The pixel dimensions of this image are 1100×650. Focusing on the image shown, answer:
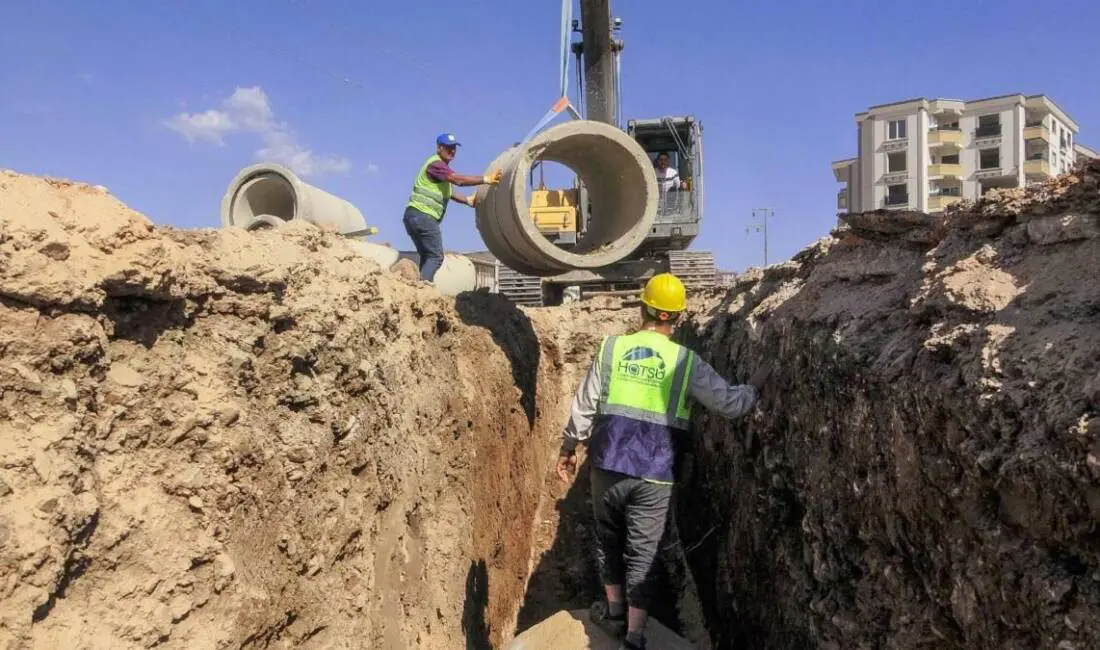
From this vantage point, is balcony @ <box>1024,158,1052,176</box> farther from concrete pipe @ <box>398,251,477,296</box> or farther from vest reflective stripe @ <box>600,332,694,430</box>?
vest reflective stripe @ <box>600,332,694,430</box>

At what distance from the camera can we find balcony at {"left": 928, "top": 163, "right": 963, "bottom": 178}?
4153cm

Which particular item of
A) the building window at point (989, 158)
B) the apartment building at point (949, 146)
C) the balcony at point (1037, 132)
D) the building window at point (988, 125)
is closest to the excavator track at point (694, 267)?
the apartment building at point (949, 146)

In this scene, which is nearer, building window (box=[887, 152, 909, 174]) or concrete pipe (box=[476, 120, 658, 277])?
concrete pipe (box=[476, 120, 658, 277])

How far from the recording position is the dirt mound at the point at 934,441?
2049 mm

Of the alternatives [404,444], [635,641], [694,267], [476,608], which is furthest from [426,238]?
[694,267]

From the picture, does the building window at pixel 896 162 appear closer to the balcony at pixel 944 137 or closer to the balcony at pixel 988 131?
the balcony at pixel 944 137

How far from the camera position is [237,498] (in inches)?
112

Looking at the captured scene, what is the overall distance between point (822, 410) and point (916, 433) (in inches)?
32.5

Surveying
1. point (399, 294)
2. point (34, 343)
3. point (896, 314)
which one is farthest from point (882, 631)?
point (399, 294)

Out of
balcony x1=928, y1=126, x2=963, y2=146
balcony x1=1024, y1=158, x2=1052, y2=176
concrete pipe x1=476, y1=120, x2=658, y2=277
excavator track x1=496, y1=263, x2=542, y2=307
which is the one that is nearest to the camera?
concrete pipe x1=476, y1=120, x2=658, y2=277

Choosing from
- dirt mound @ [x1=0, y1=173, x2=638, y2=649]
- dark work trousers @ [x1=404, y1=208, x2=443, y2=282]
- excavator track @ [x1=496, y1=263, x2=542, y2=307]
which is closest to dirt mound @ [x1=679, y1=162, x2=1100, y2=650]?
dirt mound @ [x1=0, y1=173, x2=638, y2=649]

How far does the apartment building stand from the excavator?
1283 inches

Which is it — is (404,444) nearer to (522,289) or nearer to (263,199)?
(263,199)

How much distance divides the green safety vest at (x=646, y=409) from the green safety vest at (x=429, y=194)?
3.15 meters
